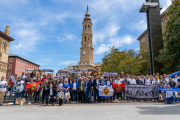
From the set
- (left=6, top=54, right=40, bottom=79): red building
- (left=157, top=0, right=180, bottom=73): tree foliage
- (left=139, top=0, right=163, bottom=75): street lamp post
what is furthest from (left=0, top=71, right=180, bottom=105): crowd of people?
(left=6, top=54, right=40, bottom=79): red building

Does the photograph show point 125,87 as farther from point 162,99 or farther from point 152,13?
point 152,13

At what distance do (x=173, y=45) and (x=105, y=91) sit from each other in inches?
393

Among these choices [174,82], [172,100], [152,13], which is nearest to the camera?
[172,100]

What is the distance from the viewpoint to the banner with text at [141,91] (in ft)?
40.2

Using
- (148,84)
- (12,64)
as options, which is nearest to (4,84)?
(148,84)

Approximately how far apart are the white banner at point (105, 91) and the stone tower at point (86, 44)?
2906 inches

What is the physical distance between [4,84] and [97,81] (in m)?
7.31

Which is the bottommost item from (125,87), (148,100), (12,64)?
(148,100)

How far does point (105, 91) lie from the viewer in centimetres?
1217

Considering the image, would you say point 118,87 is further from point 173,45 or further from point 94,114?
point 173,45

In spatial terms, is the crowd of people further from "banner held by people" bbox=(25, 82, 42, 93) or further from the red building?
the red building

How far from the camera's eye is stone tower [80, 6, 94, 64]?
8794 cm

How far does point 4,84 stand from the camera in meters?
10.8

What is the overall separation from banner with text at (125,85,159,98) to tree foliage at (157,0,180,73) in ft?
17.7
